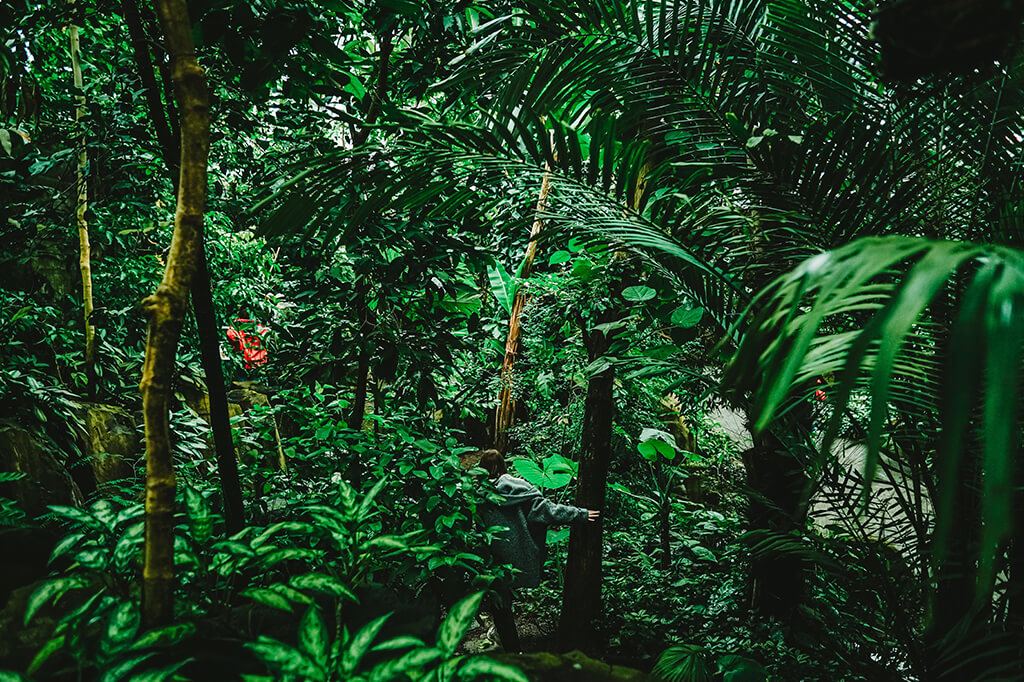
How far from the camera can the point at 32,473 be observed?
3.46 meters

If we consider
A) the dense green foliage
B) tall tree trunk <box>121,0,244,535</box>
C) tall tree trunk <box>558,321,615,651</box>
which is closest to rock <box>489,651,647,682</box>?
the dense green foliage

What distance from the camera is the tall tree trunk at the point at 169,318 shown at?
1271mm

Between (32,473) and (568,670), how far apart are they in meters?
3.43

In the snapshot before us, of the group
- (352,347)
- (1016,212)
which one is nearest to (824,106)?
(1016,212)

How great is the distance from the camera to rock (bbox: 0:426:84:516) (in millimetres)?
3347

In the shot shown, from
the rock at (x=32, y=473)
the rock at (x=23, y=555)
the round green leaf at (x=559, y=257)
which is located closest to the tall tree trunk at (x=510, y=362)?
the round green leaf at (x=559, y=257)

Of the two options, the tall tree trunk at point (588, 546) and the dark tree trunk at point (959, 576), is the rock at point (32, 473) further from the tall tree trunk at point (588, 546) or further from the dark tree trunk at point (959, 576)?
the dark tree trunk at point (959, 576)

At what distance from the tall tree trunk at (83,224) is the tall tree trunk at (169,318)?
194 cm

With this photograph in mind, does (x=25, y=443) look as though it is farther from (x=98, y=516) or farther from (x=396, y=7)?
(x=396, y=7)

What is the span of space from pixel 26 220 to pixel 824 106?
143 inches

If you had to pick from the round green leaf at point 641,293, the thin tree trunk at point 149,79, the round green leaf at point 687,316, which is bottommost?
the round green leaf at point 687,316

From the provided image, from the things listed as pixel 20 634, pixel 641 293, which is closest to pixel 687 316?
pixel 641 293

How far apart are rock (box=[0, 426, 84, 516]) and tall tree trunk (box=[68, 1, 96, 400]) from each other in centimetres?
43

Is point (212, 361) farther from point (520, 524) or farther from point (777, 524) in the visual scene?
point (777, 524)
